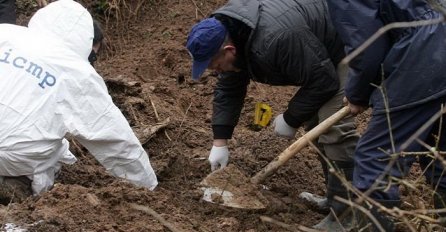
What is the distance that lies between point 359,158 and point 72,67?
160 centimetres

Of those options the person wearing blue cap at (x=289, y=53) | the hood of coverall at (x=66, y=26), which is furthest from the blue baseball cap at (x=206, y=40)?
the hood of coverall at (x=66, y=26)

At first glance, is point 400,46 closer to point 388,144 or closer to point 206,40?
point 388,144

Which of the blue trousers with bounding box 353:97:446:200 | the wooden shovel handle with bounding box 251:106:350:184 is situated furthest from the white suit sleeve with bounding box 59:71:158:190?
the blue trousers with bounding box 353:97:446:200

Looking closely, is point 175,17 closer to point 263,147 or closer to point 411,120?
point 263,147

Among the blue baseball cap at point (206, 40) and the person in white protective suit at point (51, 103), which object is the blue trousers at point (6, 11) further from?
the blue baseball cap at point (206, 40)

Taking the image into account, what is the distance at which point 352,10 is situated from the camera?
142 inches

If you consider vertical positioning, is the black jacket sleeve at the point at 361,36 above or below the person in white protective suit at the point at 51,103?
above

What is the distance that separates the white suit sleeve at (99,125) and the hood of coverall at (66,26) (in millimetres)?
243

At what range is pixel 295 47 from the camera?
4273 millimetres

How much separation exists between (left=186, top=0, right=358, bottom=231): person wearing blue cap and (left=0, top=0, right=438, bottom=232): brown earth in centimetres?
57

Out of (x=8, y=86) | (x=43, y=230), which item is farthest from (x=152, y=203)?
(x=8, y=86)

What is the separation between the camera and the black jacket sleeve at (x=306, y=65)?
4.27 meters

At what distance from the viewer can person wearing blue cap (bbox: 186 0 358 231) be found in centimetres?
429

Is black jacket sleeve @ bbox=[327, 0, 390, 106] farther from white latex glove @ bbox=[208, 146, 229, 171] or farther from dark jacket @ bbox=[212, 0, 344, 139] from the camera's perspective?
white latex glove @ bbox=[208, 146, 229, 171]
